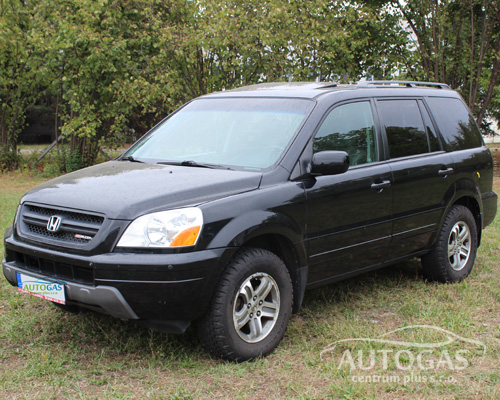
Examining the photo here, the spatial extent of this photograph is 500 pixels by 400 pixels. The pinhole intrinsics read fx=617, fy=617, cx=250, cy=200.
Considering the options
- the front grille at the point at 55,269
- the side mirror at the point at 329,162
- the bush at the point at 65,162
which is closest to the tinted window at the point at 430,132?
the side mirror at the point at 329,162

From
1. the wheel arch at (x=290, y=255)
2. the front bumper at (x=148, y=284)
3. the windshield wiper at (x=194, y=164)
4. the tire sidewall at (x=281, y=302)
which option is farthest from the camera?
the windshield wiper at (x=194, y=164)

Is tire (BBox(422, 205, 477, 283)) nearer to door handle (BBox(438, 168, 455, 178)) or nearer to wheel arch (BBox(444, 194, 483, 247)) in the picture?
wheel arch (BBox(444, 194, 483, 247))

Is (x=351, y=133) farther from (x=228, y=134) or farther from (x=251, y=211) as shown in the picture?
(x=251, y=211)

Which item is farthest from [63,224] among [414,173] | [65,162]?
[65,162]

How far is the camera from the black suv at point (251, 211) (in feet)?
11.5

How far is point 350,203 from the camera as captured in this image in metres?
4.49

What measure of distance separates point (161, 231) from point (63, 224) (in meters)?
0.65

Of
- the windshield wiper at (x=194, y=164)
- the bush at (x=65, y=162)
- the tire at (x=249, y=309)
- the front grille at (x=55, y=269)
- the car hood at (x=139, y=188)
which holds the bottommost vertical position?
the bush at (x=65, y=162)

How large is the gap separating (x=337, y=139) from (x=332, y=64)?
10355mm

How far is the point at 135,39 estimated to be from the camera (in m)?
14.5

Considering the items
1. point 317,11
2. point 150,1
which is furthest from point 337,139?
point 150,1

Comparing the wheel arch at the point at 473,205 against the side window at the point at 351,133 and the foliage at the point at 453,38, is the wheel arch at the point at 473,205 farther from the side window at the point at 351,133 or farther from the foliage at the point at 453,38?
the foliage at the point at 453,38

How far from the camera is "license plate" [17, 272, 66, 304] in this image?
3.66 metres

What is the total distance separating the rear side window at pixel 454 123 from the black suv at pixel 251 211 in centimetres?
2
